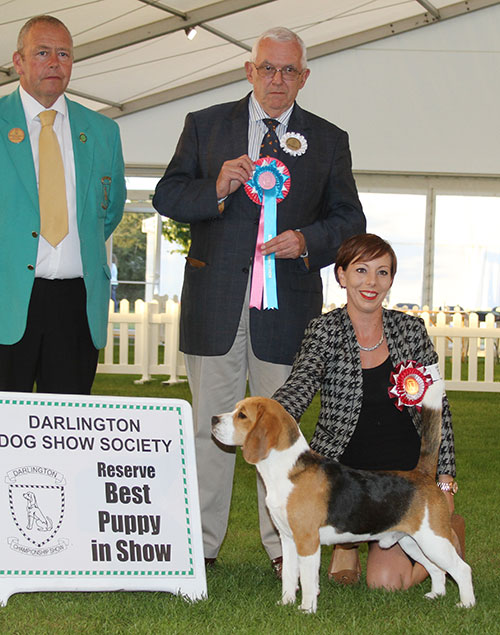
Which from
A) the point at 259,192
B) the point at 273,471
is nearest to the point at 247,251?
the point at 259,192

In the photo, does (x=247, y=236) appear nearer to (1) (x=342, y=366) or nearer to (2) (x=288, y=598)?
(1) (x=342, y=366)

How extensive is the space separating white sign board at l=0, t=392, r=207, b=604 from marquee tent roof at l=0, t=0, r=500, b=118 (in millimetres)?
7989

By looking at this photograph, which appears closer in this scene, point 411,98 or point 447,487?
point 447,487

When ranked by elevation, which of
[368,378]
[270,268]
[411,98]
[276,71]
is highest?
[411,98]

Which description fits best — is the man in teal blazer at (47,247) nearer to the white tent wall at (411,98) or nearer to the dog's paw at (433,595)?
the dog's paw at (433,595)

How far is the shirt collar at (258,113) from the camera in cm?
336

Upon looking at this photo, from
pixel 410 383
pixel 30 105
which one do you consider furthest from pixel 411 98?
pixel 410 383

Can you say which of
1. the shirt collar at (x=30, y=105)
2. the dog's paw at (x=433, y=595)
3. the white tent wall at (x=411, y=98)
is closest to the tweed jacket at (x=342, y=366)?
the dog's paw at (x=433, y=595)

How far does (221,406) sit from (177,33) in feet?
34.5

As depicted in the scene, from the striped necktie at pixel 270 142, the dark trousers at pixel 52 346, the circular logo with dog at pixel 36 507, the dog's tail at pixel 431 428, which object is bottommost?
the circular logo with dog at pixel 36 507

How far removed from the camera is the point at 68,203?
3.20 meters

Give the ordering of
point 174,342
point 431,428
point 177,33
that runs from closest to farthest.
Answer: point 431,428 < point 174,342 < point 177,33

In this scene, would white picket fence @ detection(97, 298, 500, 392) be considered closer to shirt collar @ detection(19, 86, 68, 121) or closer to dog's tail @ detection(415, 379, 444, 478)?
shirt collar @ detection(19, 86, 68, 121)

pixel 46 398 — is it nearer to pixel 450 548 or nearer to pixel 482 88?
pixel 450 548
